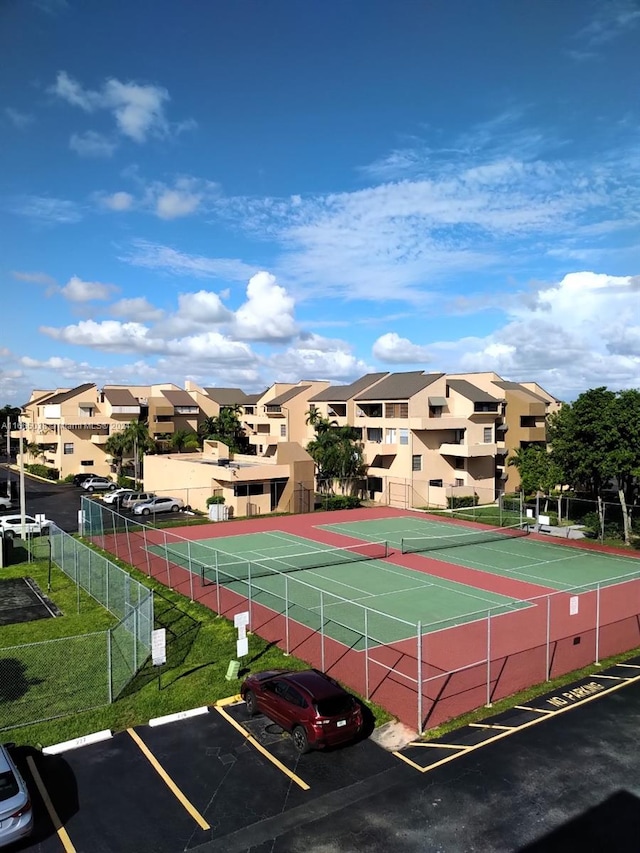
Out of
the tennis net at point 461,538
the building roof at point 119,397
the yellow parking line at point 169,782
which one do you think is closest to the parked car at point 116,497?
the building roof at point 119,397

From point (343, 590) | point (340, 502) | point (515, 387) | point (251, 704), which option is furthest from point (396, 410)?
point (251, 704)

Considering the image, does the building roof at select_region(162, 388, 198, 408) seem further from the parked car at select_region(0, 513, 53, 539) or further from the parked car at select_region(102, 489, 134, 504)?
the parked car at select_region(0, 513, 53, 539)

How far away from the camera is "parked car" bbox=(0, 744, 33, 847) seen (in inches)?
409

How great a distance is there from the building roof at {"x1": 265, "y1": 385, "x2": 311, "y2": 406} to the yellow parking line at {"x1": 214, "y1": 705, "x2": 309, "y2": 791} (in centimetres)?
5622

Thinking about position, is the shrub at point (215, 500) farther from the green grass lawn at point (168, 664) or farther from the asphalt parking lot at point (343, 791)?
the asphalt parking lot at point (343, 791)

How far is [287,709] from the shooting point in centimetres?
1463

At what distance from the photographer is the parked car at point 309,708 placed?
548 inches

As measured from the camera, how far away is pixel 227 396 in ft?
311

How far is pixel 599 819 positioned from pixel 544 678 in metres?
6.93

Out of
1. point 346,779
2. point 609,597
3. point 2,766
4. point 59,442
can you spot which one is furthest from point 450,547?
point 59,442

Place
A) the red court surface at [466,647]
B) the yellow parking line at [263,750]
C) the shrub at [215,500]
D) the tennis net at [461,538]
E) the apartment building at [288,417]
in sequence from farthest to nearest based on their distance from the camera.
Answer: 1. the apartment building at [288,417]
2. the shrub at [215,500]
3. the tennis net at [461,538]
4. the red court surface at [466,647]
5. the yellow parking line at [263,750]

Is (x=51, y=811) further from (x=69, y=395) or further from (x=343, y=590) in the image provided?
(x=69, y=395)

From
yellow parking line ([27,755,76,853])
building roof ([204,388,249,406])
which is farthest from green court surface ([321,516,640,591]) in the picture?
building roof ([204,388,249,406])

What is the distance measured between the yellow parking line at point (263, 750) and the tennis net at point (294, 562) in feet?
40.9
